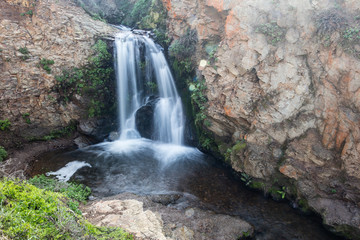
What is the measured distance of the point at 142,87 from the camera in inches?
526

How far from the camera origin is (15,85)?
441 inches

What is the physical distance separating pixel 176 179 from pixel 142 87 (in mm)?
6455

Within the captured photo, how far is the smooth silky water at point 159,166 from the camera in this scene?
7.59 meters

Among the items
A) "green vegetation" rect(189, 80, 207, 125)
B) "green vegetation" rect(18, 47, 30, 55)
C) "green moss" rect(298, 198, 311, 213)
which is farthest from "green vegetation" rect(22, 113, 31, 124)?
"green moss" rect(298, 198, 311, 213)

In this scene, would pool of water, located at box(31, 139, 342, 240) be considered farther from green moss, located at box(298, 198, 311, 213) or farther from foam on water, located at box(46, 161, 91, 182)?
green moss, located at box(298, 198, 311, 213)

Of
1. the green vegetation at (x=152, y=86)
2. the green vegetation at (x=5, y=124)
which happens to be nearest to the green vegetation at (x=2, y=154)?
the green vegetation at (x=5, y=124)

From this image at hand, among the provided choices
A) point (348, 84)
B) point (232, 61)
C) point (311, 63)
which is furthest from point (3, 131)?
point (348, 84)

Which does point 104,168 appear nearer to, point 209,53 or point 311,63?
point 209,53

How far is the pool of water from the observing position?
732cm

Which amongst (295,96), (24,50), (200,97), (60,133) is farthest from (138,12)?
(295,96)

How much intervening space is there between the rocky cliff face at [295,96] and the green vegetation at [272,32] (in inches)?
1.4

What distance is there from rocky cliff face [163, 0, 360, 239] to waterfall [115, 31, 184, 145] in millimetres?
3402

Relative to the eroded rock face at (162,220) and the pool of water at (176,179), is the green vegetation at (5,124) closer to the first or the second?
the pool of water at (176,179)

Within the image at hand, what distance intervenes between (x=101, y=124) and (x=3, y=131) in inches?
184
